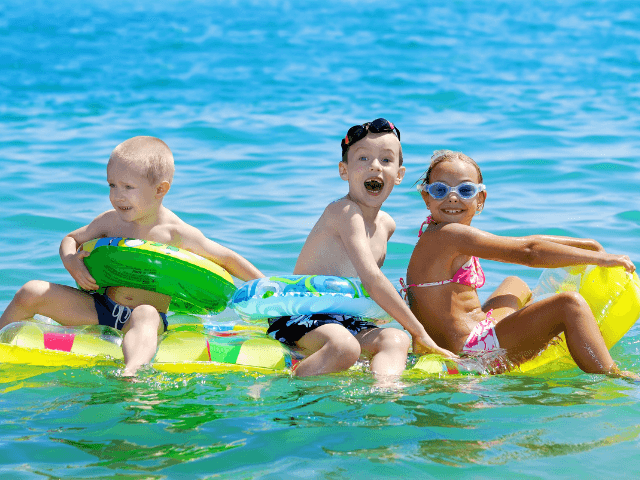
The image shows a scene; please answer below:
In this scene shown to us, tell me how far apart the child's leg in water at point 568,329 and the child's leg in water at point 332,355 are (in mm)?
951

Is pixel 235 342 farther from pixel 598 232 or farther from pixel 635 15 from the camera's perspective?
pixel 635 15

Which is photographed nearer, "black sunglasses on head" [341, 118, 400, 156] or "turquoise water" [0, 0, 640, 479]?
"turquoise water" [0, 0, 640, 479]

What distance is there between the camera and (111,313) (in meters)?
4.85

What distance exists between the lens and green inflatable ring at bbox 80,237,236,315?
15.2ft

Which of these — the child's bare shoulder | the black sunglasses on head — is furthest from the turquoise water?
the black sunglasses on head

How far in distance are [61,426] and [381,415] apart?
1470 millimetres

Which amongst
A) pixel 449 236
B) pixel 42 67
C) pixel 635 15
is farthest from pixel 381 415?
pixel 635 15

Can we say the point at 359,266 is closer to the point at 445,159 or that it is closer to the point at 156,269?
the point at 445,159

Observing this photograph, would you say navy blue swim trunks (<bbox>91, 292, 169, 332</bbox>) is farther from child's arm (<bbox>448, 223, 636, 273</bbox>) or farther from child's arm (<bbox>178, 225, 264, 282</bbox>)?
child's arm (<bbox>448, 223, 636, 273</bbox>)

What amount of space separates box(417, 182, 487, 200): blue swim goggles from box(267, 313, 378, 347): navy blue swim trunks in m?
0.87

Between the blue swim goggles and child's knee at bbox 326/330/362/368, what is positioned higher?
the blue swim goggles

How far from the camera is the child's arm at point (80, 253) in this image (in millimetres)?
4771

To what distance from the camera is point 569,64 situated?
21969mm

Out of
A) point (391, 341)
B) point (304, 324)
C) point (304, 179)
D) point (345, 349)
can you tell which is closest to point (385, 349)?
point (391, 341)
